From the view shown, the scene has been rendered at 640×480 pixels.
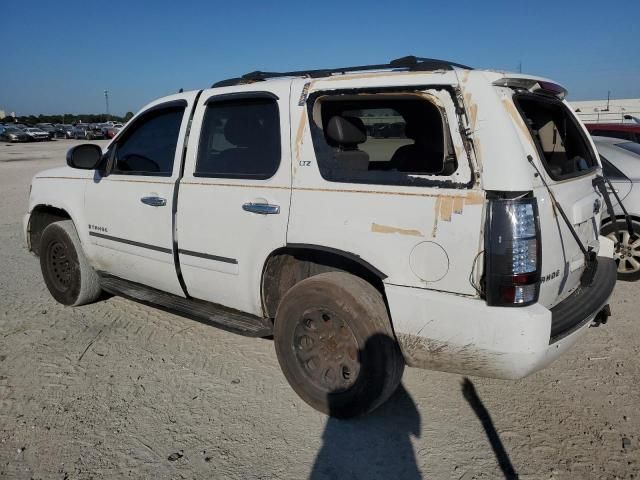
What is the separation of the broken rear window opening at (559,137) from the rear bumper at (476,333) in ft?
3.07

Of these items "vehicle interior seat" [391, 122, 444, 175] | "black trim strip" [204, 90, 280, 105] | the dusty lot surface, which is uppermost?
"black trim strip" [204, 90, 280, 105]

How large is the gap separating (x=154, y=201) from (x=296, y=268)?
1.22 m

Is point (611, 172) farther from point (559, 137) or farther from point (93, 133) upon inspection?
point (93, 133)

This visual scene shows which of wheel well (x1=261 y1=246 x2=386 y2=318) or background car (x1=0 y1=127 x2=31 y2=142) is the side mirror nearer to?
wheel well (x1=261 y1=246 x2=386 y2=318)

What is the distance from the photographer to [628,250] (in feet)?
17.6

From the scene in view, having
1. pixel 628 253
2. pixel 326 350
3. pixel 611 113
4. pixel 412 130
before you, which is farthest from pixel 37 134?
pixel 326 350

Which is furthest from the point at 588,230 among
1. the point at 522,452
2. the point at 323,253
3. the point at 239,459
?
the point at 239,459

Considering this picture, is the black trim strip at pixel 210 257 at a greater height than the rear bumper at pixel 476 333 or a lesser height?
greater

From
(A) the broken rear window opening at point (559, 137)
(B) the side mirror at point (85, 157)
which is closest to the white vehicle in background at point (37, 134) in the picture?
(B) the side mirror at point (85, 157)

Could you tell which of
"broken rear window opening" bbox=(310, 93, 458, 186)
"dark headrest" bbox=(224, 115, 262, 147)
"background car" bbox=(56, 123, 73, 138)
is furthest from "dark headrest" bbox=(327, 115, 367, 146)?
"background car" bbox=(56, 123, 73, 138)

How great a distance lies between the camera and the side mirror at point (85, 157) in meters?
4.16

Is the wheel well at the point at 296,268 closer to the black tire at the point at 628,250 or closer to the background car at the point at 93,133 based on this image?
the black tire at the point at 628,250

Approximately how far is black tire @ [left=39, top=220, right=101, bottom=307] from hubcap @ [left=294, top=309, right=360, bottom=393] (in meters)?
2.52

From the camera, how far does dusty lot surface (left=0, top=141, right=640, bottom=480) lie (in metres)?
2.66
